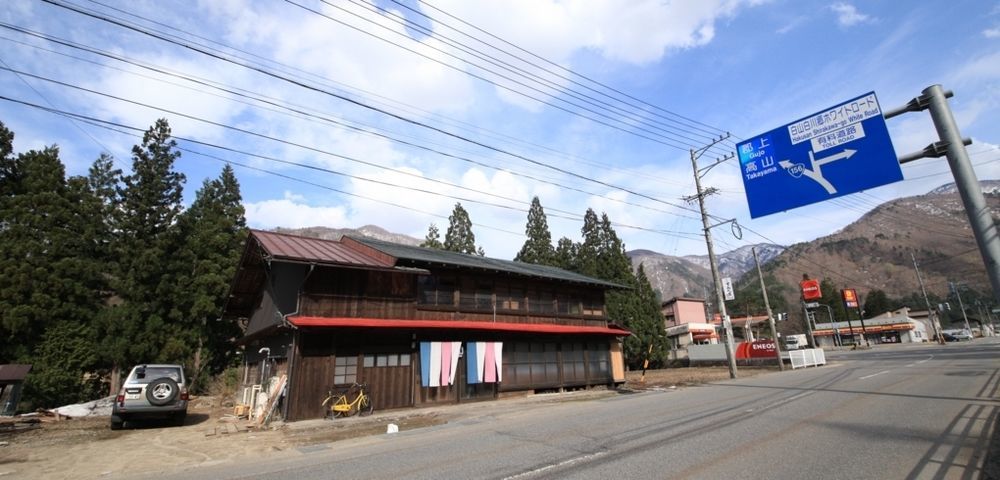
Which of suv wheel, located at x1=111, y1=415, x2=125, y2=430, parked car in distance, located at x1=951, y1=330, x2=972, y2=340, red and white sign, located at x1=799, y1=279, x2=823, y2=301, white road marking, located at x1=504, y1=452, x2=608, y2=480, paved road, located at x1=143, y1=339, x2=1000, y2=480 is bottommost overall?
paved road, located at x1=143, y1=339, x2=1000, y2=480

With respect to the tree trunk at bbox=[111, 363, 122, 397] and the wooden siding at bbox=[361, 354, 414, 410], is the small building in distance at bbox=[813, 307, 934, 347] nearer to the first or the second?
the wooden siding at bbox=[361, 354, 414, 410]

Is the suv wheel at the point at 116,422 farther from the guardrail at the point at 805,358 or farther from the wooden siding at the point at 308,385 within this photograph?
the guardrail at the point at 805,358

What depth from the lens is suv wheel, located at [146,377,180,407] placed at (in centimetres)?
1338

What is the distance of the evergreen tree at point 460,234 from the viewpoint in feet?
138

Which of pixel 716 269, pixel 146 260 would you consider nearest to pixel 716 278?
pixel 716 269

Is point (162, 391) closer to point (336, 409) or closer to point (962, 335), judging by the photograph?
point (336, 409)

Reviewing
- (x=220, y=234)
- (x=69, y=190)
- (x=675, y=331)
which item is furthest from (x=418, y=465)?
(x=675, y=331)

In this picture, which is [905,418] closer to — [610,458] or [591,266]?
[610,458]

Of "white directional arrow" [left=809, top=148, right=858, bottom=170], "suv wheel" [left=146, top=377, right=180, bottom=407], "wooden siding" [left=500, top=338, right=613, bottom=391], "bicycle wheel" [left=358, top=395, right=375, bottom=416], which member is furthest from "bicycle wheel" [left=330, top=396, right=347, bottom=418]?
"white directional arrow" [left=809, top=148, right=858, bottom=170]

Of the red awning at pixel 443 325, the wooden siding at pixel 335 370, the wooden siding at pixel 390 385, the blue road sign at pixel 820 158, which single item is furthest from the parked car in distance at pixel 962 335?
the wooden siding at pixel 335 370

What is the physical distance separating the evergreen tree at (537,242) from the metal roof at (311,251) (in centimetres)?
2690

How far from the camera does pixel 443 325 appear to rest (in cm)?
1692

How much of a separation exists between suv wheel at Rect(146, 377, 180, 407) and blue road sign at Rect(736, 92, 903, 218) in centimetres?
1746

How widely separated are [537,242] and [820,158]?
120ft
